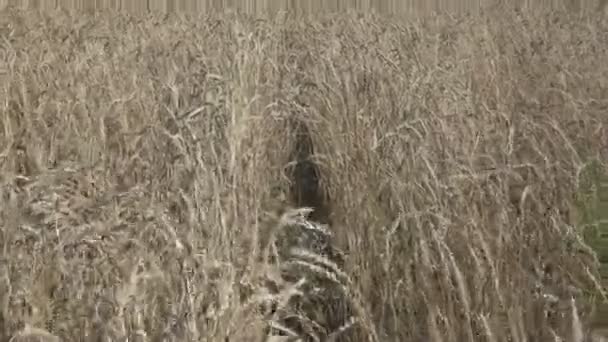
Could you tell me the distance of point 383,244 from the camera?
206cm

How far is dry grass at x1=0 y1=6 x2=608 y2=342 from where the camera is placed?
169 cm

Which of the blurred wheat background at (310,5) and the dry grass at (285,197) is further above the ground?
the blurred wheat background at (310,5)

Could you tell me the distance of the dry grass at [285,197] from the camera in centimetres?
169

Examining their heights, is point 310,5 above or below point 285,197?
above

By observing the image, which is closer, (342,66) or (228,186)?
(228,186)

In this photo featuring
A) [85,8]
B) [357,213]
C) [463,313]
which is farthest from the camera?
[85,8]

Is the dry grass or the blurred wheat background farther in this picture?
the blurred wheat background

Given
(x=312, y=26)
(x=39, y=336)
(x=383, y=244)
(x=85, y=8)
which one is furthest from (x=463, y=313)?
(x=85, y=8)

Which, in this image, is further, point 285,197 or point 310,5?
point 310,5

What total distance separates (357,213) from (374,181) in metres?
0.14

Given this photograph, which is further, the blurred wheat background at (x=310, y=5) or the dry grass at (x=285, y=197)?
the blurred wheat background at (x=310, y=5)

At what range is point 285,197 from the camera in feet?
9.03

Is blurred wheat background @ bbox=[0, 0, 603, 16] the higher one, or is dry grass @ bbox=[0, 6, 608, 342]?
blurred wheat background @ bbox=[0, 0, 603, 16]

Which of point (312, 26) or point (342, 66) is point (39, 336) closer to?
point (342, 66)
